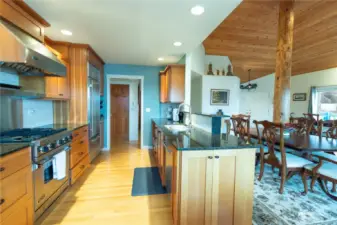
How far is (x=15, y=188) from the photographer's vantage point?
1368 millimetres

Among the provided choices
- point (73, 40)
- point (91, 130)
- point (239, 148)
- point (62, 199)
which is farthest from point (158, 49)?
point (62, 199)

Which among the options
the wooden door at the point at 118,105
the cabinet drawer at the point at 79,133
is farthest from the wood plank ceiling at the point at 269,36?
the cabinet drawer at the point at 79,133

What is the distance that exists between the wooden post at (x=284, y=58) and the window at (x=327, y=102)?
11.9 ft

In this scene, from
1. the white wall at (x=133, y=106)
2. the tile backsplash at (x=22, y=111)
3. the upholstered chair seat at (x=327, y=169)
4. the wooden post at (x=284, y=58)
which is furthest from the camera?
the white wall at (x=133, y=106)

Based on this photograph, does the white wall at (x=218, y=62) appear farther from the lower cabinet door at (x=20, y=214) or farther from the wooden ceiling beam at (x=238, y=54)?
the lower cabinet door at (x=20, y=214)

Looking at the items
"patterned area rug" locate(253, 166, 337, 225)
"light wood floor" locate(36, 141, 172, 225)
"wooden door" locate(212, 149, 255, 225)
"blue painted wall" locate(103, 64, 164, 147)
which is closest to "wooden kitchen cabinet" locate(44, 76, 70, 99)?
"light wood floor" locate(36, 141, 172, 225)

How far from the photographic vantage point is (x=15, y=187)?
4.49ft

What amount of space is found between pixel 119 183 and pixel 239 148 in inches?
78.0

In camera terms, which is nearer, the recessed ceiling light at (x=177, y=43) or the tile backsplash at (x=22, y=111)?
the tile backsplash at (x=22, y=111)

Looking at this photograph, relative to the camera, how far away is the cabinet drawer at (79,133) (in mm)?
2529

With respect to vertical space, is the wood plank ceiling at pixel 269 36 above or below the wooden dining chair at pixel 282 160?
above

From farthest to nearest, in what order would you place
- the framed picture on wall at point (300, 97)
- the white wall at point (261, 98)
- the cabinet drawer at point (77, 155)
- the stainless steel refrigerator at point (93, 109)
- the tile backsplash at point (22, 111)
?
1. the white wall at point (261, 98)
2. the framed picture on wall at point (300, 97)
3. the stainless steel refrigerator at point (93, 109)
4. the cabinet drawer at point (77, 155)
5. the tile backsplash at point (22, 111)

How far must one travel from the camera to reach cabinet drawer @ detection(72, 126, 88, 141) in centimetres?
253

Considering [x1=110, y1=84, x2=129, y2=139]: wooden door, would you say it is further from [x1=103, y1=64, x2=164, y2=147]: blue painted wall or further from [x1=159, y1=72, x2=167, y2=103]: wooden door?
[x1=159, y1=72, x2=167, y2=103]: wooden door
